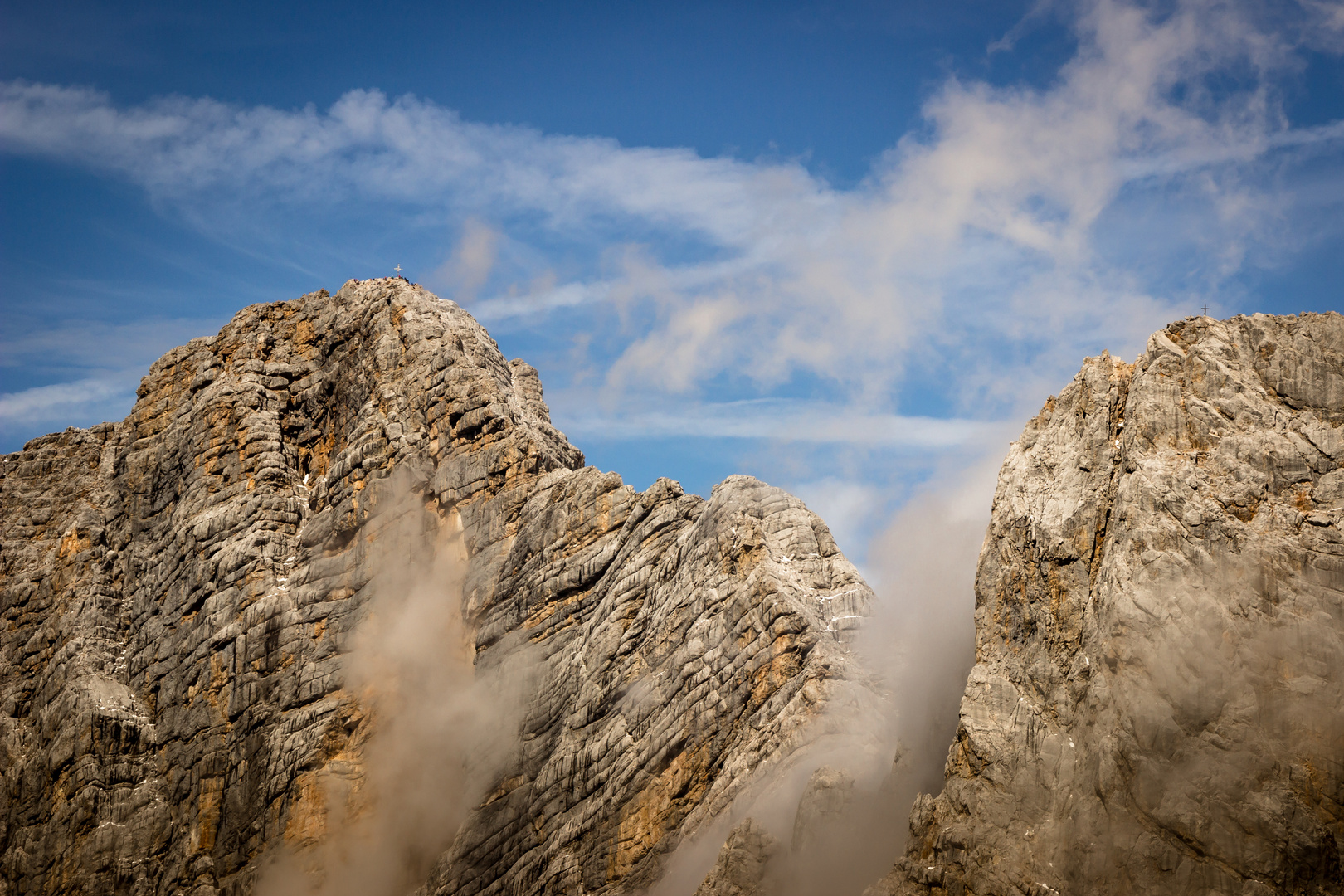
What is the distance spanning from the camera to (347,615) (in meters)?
104

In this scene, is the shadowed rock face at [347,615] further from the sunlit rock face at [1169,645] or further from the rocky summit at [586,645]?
the sunlit rock face at [1169,645]

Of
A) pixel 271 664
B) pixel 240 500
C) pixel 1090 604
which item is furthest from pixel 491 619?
pixel 1090 604

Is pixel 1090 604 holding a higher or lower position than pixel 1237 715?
higher

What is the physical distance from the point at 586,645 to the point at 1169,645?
4760 cm

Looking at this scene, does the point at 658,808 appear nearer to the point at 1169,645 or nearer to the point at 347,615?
the point at 347,615

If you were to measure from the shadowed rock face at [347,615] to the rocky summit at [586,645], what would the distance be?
0.96 ft

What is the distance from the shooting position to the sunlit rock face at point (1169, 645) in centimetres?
4759

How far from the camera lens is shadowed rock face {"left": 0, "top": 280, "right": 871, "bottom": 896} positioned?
8200 cm

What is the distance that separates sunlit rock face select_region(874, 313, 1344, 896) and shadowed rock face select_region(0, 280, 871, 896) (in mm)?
23001

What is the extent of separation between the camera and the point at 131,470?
403 feet

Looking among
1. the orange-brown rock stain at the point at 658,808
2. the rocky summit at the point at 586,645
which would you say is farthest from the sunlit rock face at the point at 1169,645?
the orange-brown rock stain at the point at 658,808

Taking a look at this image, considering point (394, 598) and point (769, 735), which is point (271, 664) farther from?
point (769, 735)

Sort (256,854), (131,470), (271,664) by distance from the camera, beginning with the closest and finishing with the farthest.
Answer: (256,854) < (271,664) < (131,470)

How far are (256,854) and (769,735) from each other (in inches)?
1718
